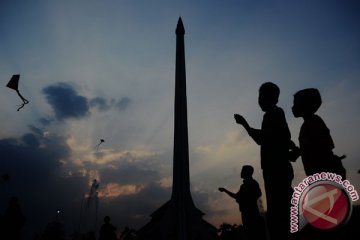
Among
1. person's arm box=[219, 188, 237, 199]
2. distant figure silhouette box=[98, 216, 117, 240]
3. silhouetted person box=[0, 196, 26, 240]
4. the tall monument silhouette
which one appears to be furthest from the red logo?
the tall monument silhouette

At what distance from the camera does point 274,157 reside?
3.21 metres

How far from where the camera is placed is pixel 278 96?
11.7ft

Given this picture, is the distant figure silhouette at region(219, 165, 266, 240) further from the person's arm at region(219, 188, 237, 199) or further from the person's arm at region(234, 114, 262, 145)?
the person's arm at region(234, 114, 262, 145)

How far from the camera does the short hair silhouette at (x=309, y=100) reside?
3186 millimetres

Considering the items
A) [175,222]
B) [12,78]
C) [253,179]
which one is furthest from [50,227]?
[253,179]

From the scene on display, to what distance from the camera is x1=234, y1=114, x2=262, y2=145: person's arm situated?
340 centimetres

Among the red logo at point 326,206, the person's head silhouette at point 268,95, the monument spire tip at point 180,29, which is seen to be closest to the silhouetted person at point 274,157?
the person's head silhouette at point 268,95

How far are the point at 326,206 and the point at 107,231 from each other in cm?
1038

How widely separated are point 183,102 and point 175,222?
1204cm

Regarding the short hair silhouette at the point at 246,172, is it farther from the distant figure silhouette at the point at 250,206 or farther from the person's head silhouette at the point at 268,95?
the person's head silhouette at the point at 268,95

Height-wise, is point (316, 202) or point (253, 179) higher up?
point (253, 179)

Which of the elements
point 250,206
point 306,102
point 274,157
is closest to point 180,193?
point 250,206

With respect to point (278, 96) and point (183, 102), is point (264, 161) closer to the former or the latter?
point (278, 96)

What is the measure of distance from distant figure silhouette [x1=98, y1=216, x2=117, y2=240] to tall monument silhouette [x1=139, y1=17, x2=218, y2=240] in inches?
620
